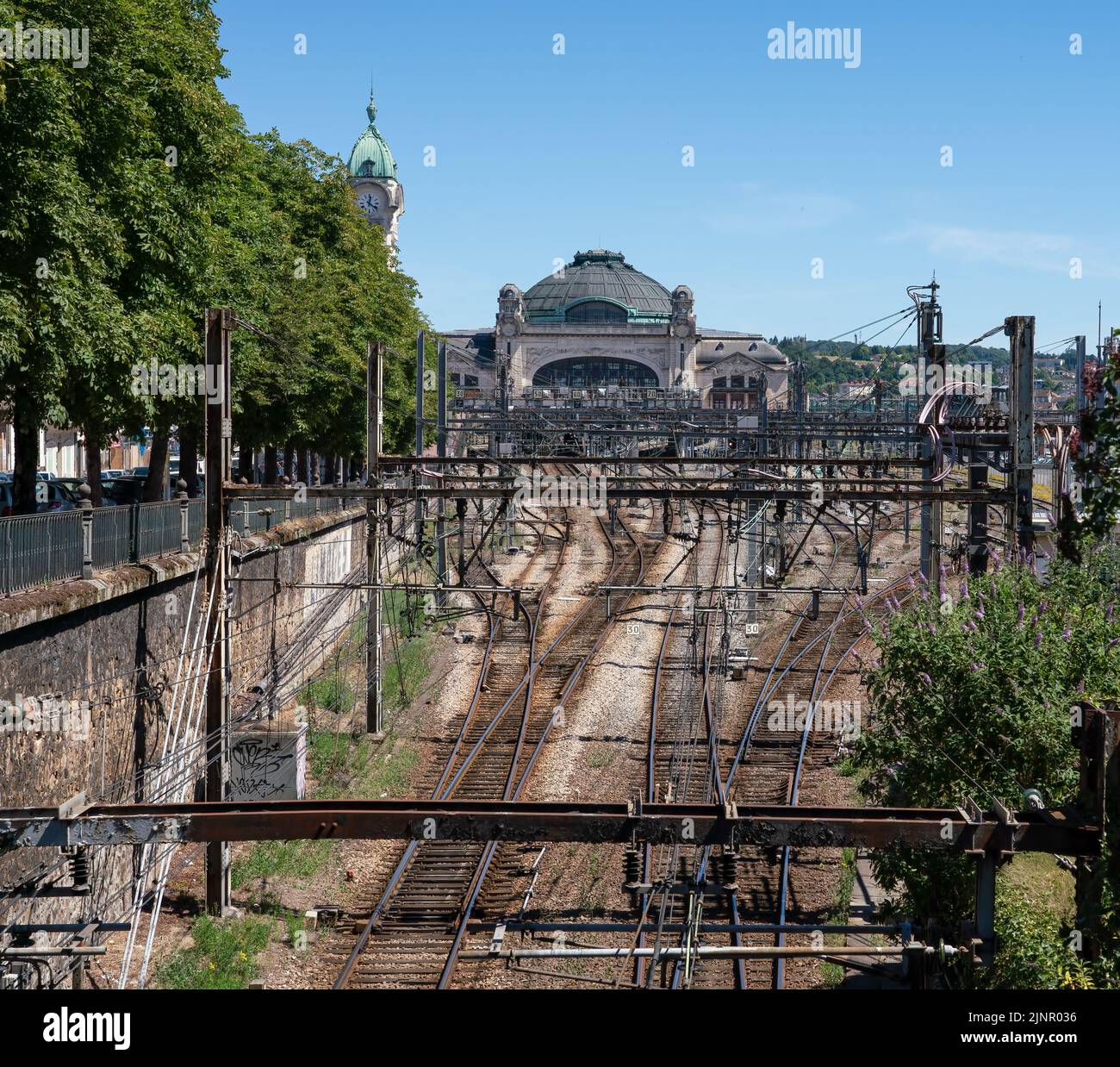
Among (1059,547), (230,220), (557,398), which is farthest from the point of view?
(557,398)

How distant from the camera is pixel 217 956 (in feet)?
40.2

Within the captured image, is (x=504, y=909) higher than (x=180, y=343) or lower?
lower

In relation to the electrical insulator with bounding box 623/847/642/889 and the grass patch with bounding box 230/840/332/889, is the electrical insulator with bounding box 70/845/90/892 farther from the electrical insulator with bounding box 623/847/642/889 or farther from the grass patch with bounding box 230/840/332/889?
the grass patch with bounding box 230/840/332/889

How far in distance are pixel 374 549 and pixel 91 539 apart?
15.6 feet

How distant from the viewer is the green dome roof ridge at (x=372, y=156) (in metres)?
103

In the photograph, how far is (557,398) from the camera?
59.5m

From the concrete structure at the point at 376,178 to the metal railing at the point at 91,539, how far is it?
86.1m

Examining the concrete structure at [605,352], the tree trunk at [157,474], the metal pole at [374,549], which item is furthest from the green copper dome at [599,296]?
the metal pole at [374,549]

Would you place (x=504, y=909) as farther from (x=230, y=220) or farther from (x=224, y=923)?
(x=230, y=220)
